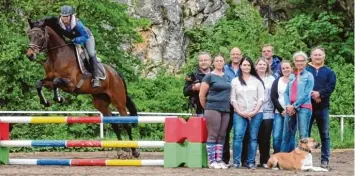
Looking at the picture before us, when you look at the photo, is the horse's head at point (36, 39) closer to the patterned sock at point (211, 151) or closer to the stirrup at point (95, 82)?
the stirrup at point (95, 82)

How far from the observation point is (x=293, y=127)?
12211 mm

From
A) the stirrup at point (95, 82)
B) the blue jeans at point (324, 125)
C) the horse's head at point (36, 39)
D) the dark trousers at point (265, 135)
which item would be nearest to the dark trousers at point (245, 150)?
the dark trousers at point (265, 135)

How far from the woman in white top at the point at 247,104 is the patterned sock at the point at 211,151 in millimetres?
341

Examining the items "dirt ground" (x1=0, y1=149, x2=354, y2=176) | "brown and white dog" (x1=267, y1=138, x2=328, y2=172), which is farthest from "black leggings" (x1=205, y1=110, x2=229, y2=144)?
"brown and white dog" (x1=267, y1=138, x2=328, y2=172)

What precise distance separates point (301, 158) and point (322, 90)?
1138 mm

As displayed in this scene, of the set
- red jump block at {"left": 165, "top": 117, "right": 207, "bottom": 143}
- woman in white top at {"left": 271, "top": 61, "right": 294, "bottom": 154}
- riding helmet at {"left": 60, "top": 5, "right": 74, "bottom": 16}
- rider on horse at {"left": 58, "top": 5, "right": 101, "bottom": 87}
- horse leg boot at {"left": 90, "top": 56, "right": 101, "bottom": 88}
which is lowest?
red jump block at {"left": 165, "top": 117, "right": 207, "bottom": 143}

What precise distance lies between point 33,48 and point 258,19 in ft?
54.1

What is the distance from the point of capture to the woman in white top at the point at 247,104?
1218 cm

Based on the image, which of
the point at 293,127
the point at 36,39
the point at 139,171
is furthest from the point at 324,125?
the point at 36,39

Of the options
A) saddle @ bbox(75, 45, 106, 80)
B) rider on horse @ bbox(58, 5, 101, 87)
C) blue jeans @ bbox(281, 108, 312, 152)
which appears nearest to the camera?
blue jeans @ bbox(281, 108, 312, 152)

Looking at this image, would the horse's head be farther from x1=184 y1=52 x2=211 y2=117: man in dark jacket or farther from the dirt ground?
x1=184 y1=52 x2=211 y2=117: man in dark jacket

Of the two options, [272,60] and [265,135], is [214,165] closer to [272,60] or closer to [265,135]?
[265,135]

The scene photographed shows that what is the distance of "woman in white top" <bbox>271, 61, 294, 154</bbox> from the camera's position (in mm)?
12206

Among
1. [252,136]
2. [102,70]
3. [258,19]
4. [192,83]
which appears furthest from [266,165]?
[258,19]
